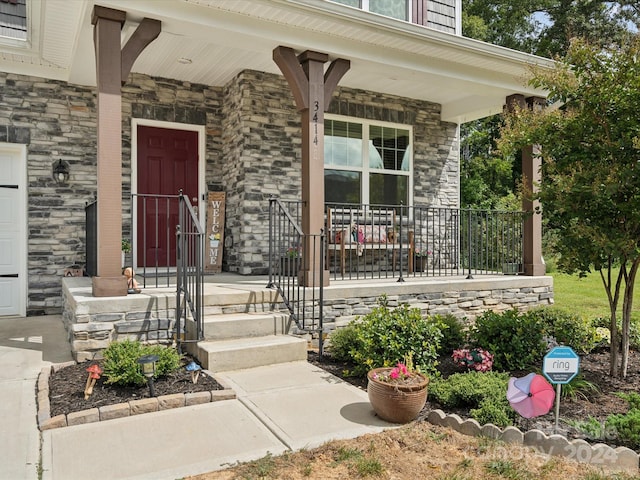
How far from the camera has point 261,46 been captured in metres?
5.11

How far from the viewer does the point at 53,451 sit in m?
2.63

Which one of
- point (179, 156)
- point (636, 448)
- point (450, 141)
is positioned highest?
point (450, 141)

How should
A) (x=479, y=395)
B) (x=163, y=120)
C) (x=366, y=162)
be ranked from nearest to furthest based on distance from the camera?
(x=479, y=395)
(x=163, y=120)
(x=366, y=162)

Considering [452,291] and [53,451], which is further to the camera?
[452,291]

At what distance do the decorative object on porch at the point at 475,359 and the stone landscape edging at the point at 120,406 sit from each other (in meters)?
1.85

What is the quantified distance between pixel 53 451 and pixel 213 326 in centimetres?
174

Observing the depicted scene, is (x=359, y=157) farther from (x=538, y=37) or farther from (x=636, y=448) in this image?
(x=538, y=37)

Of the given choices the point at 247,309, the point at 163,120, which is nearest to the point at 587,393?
the point at 247,309

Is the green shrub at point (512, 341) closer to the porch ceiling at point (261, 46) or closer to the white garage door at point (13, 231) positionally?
the porch ceiling at point (261, 46)

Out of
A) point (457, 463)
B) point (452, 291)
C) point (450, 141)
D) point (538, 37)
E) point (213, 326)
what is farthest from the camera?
point (538, 37)

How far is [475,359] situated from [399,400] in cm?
125

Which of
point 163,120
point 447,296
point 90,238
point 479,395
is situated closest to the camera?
point 479,395

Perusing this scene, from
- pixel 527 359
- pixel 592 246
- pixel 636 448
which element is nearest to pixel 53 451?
pixel 636 448

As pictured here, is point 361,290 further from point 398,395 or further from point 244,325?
point 398,395
